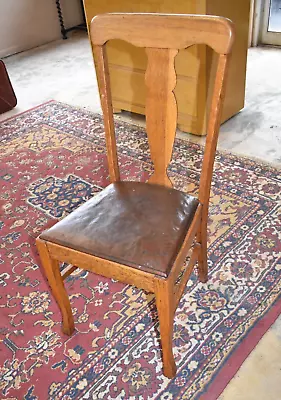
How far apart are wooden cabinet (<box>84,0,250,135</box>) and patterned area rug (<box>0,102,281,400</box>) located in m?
0.32

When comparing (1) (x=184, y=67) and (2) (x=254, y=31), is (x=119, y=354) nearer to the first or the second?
(1) (x=184, y=67)

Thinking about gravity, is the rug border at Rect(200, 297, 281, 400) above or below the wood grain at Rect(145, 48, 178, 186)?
below

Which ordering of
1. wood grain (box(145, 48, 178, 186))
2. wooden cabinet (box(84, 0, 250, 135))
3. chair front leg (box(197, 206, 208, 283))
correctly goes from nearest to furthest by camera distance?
wood grain (box(145, 48, 178, 186)) → chair front leg (box(197, 206, 208, 283)) → wooden cabinet (box(84, 0, 250, 135))

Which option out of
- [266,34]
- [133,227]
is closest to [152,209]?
[133,227]

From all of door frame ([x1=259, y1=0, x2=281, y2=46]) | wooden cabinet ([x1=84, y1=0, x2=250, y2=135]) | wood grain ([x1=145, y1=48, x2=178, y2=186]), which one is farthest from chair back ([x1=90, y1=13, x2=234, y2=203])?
door frame ([x1=259, y1=0, x2=281, y2=46])

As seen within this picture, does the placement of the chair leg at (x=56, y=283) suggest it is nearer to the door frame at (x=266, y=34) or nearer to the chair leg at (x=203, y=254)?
the chair leg at (x=203, y=254)

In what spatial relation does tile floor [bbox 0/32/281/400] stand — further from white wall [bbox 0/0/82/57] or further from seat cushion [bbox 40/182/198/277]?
seat cushion [bbox 40/182/198/277]

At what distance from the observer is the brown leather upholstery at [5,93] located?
2.92 metres

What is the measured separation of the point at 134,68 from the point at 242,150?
2.74ft

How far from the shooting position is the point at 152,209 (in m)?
1.24

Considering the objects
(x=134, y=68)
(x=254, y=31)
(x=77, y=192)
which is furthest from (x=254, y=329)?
(x=254, y=31)

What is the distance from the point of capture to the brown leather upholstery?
2924 mm

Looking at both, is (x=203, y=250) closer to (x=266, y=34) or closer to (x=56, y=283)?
(x=56, y=283)

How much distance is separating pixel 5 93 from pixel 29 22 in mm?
1768
